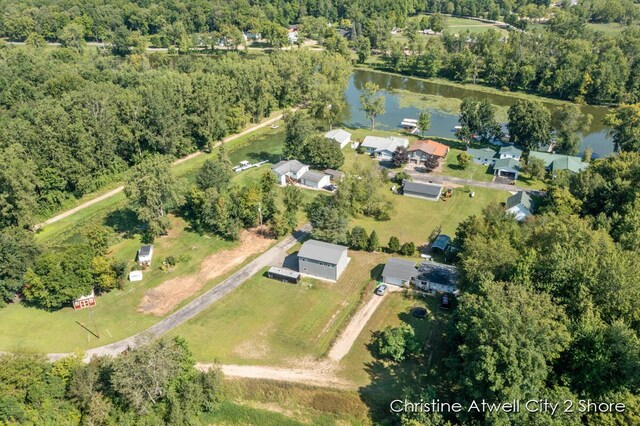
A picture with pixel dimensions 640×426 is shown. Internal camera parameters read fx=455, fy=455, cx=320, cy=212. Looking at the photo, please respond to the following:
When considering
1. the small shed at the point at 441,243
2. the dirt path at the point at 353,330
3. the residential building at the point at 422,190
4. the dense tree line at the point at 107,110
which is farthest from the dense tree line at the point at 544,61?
the dirt path at the point at 353,330

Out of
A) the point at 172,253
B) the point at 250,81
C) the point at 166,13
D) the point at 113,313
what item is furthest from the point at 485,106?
the point at 166,13

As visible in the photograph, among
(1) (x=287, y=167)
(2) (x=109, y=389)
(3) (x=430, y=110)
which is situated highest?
(3) (x=430, y=110)

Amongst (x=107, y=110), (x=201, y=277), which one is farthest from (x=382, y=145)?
(x=107, y=110)

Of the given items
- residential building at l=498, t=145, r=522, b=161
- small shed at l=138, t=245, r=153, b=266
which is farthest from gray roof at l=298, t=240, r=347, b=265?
residential building at l=498, t=145, r=522, b=161

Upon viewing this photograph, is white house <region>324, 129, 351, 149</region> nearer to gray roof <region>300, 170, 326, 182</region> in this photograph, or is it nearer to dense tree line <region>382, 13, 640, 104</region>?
gray roof <region>300, 170, 326, 182</region>

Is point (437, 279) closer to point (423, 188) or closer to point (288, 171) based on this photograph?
point (423, 188)

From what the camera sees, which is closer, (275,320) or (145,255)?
(275,320)

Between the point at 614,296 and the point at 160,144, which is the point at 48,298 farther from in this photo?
the point at 614,296

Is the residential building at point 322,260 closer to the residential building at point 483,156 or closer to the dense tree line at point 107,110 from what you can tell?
the dense tree line at point 107,110
